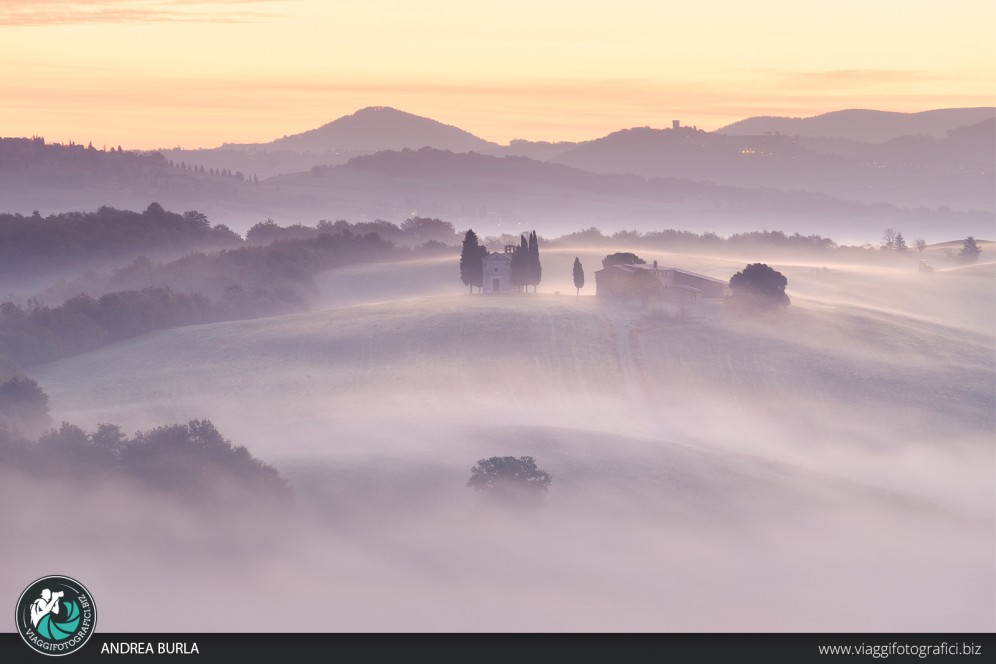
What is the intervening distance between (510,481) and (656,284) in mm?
43778

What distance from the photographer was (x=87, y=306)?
363ft

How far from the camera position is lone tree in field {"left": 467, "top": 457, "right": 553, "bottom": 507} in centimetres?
5947

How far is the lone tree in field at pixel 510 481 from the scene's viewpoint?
59.5m

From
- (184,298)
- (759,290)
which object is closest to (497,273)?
(759,290)

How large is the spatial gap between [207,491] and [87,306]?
176 feet

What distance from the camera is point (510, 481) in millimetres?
59969

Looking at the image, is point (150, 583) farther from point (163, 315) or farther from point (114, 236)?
point (114, 236)

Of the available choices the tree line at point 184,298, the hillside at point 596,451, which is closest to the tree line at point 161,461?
the hillside at point 596,451

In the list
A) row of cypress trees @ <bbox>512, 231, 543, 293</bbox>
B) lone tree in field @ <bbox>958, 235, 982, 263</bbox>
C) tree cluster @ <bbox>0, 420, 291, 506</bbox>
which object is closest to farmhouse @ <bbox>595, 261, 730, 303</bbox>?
row of cypress trees @ <bbox>512, 231, 543, 293</bbox>

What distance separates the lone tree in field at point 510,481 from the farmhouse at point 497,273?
46554mm

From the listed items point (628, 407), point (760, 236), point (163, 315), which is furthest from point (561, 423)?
point (760, 236)

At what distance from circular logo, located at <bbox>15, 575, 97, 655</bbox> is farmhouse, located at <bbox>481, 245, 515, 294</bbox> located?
7828cm

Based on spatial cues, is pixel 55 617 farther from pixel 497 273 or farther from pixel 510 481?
pixel 497 273

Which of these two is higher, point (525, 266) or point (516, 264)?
point (516, 264)
